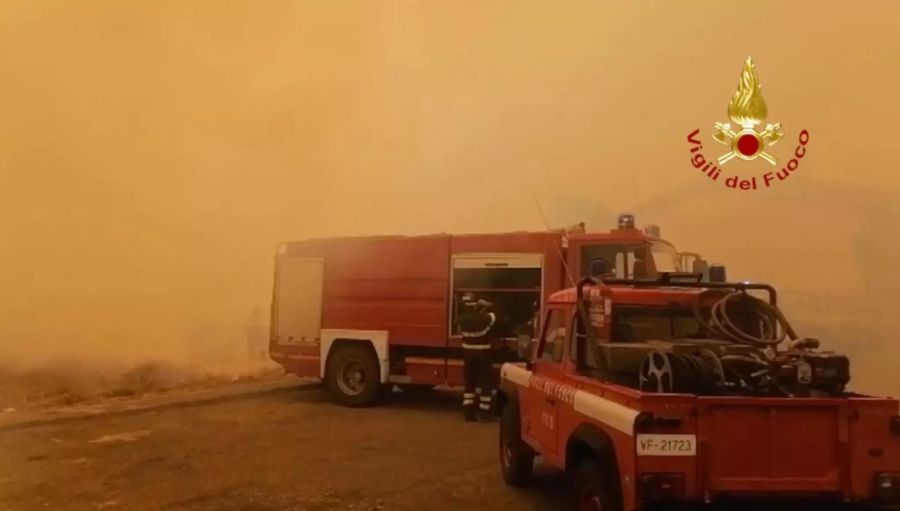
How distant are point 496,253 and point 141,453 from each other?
3.66 metres

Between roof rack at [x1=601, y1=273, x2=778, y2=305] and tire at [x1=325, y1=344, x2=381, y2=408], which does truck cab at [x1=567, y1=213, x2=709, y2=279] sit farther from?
roof rack at [x1=601, y1=273, x2=778, y2=305]

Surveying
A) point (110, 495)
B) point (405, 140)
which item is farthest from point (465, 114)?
point (110, 495)

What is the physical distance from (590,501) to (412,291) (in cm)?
517

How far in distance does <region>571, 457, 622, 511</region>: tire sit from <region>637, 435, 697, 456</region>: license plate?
328mm

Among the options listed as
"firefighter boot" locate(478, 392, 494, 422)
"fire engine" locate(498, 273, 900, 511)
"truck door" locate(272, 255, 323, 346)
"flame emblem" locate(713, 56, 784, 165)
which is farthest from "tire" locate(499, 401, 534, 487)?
"flame emblem" locate(713, 56, 784, 165)

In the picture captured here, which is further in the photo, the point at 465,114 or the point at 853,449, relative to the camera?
the point at 465,114

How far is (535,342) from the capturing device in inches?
198

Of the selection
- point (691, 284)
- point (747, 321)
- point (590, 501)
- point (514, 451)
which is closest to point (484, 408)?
point (514, 451)

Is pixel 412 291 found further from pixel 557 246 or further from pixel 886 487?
pixel 886 487

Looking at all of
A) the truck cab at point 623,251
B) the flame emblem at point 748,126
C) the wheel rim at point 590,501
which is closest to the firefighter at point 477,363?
the truck cab at point 623,251

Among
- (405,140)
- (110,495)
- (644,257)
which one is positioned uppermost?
(405,140)

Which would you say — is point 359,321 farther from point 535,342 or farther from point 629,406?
point 629,406

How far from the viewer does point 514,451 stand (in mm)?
5211

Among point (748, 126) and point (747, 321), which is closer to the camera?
point (747, 321)
